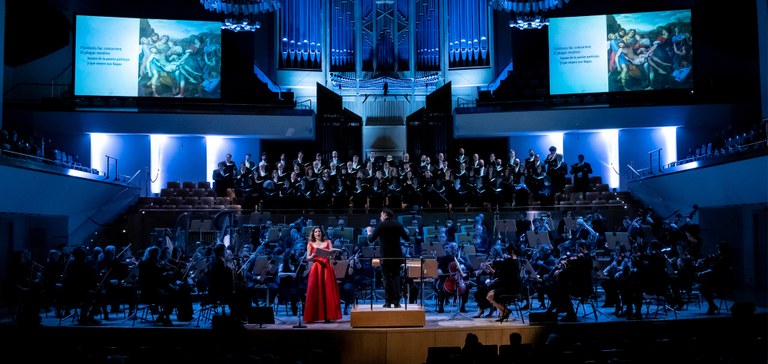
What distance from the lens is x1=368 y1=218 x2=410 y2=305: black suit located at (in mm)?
→ 11250

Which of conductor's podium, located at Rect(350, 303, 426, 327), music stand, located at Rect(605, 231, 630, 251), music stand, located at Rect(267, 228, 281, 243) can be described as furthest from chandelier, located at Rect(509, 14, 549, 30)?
conductor's podium, located at Rect(350, 303, 426, 327)

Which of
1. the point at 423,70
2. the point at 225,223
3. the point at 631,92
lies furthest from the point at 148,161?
the point at 631,92

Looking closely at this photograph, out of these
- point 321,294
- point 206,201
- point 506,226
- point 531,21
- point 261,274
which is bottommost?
point 321,294

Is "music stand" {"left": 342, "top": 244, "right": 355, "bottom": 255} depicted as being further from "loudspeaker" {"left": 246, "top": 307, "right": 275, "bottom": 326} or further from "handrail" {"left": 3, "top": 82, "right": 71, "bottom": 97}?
"handrail" {"left": 3, "top": 82, "right": 71, "bottom": 97}

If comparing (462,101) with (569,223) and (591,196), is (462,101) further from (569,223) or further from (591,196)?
(569,223)

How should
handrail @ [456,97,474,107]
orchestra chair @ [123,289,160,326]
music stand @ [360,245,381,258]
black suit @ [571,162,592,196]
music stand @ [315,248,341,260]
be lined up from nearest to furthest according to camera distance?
music stand @ [315,248,341,260]
orchestra chair @ [123,289,160,326]
music stand @ [360,245,381,258]
black suit @ [571,162,592,196]
handrail @ [456,97,474,107]

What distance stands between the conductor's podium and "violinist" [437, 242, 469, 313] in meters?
1.68

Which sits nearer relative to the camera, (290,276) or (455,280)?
(290,276)

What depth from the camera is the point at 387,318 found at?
1073 cm

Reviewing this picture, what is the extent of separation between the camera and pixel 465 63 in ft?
82.1

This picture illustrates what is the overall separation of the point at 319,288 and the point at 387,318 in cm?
134

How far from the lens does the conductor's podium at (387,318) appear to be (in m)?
10.7

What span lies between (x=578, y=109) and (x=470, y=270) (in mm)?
11044

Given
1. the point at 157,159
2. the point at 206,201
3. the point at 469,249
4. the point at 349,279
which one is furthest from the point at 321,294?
the point at 157,159
